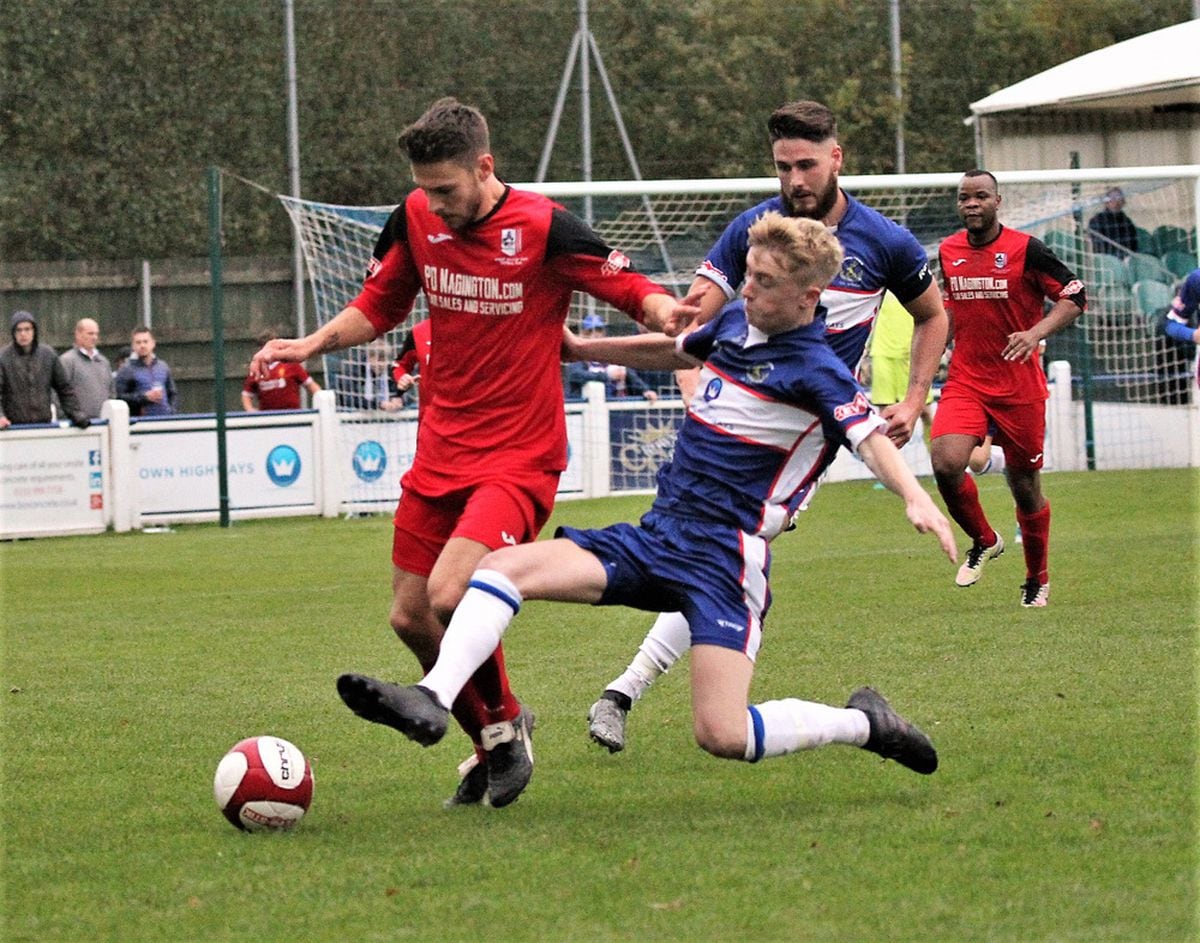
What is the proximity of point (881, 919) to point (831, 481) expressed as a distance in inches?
613

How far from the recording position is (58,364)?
17188mm

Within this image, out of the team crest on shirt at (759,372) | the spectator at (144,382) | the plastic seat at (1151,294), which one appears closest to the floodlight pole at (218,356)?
the spectator at (144,382)

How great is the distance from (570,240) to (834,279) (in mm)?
1424

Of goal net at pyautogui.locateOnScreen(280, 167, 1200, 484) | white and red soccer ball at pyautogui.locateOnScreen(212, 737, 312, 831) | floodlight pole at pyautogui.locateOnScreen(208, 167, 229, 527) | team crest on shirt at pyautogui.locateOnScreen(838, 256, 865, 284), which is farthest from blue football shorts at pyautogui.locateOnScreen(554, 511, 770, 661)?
floodlight pole at pyautogui.locateOnScreen(208, 167, 229, 527)

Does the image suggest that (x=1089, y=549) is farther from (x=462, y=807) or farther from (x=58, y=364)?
(x=58, y=364)

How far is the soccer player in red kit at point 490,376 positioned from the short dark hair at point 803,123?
3.99 feet

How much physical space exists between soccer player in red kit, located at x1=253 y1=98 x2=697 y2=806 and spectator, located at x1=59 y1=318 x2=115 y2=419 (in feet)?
41.1

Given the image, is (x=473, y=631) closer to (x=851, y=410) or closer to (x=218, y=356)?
(x=851, y=410)

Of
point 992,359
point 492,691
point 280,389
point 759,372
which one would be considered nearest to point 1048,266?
point 992,359

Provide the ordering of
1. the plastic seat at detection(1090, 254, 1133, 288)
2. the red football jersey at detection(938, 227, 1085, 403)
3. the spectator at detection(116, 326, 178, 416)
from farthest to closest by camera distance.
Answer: the plastic seat at detection(1090, 254, 1133, 288) < the spectator at detection(116, 326, 178, 416) < the red football jersey at detection(938, 227, 1085, 403)

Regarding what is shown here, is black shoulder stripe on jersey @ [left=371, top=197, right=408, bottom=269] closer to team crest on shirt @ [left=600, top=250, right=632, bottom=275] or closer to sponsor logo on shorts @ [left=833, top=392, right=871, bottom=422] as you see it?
team crest on shirt @ [left=600, top=250, right=632, bottom=275]

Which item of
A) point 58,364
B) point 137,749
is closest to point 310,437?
point 58,364

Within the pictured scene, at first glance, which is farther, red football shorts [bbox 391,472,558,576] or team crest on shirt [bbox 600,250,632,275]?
team crest on shirt [bbox 600,250,632,275]

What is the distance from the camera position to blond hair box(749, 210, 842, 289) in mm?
5555
